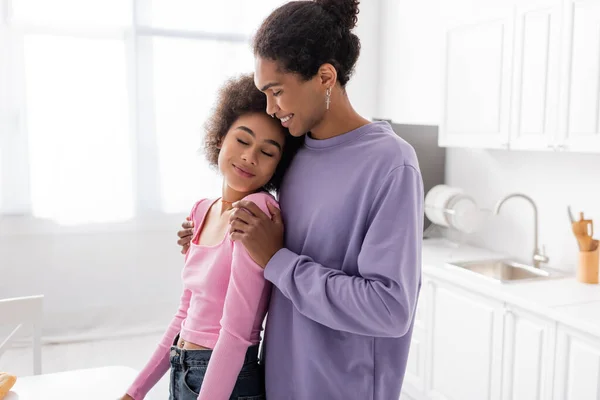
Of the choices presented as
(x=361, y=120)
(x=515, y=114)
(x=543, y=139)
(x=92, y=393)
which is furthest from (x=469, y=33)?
(x=92, y=393)

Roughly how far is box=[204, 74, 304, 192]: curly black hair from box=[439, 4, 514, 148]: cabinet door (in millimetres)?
1591

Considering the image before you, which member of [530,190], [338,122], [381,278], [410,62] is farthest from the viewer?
[410,62]

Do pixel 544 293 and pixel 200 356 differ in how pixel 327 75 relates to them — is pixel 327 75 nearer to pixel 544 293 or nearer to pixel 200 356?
pixel 200 356

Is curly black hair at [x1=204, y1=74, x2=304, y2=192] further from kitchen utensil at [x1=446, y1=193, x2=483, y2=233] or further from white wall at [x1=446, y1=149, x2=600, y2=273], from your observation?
kitchen utensil at [x1=446, y1=193, x2=483, y2=233]

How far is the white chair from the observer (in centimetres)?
164

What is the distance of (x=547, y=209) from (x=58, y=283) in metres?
3.05

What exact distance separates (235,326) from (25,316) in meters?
0.95

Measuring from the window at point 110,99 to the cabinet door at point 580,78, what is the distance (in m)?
2.00

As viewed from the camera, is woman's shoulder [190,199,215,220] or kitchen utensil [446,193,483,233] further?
kitchen utensil [446,193,483,233]

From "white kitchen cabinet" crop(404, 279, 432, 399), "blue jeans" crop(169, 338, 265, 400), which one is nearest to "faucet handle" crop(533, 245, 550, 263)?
"white kitchen cabinet" crop(404, 279, 432, 399)

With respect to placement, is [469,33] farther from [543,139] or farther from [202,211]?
[202,211]

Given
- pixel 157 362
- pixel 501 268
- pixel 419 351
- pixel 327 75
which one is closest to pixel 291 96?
pixel 327 75

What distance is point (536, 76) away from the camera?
7.45 ft

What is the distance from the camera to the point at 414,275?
3.17 feet
